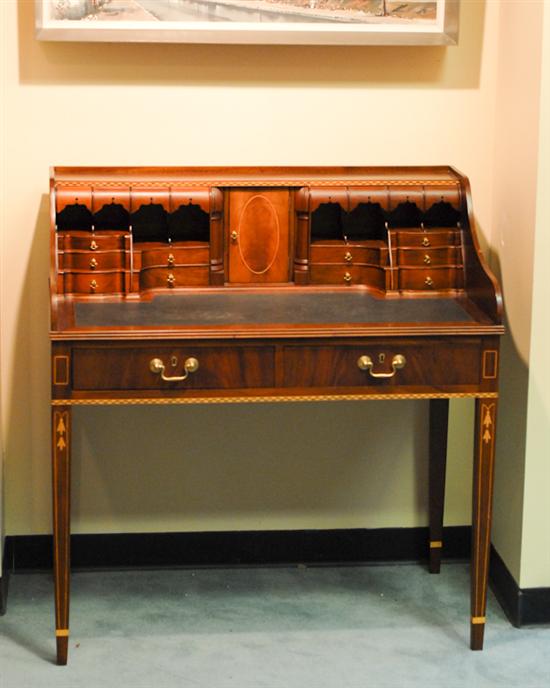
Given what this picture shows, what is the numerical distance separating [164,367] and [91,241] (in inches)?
21.4

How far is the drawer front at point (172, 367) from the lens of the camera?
11.2 feet

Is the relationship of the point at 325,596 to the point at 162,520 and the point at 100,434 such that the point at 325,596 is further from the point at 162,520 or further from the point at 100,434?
the point at 100,434

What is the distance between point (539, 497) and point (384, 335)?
2.65 ft

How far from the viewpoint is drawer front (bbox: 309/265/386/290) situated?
3898mm

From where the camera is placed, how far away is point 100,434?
13.8ft

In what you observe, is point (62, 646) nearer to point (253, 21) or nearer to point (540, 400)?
point (540, 400)

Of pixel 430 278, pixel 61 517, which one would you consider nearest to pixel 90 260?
pixel 61 517

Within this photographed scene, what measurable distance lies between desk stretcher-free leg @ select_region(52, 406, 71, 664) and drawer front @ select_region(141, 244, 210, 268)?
59cm

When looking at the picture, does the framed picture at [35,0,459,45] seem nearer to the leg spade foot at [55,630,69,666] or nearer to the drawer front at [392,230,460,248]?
the drawer front at [392,230,460,248]

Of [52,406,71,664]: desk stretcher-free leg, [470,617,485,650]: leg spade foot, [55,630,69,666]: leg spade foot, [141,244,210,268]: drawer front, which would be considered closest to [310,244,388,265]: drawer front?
[141,244,210,268]: drawer front

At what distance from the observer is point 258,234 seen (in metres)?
3.88

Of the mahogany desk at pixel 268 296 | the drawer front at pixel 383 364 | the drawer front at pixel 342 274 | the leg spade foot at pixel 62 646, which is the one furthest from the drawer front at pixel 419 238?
the leg spade foot at pixel 62 646

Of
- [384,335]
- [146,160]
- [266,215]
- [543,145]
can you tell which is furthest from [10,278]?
[543,145]

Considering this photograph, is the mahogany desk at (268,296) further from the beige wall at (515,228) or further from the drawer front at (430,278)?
the beige wall at (515,228)
